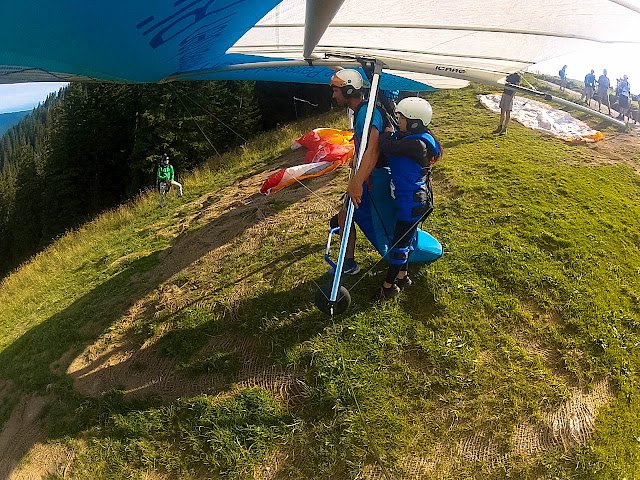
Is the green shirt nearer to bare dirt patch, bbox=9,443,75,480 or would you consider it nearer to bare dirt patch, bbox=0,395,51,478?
bare dirt patch, bbox=0,395,51,478

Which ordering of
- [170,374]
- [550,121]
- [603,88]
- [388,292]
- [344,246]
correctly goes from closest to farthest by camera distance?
[344,246] → [170,374] → [388,292] → [550,121] → [603,88]

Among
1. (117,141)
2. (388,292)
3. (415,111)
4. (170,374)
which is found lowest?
(117,141)

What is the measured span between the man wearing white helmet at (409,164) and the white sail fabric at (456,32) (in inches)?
28.6

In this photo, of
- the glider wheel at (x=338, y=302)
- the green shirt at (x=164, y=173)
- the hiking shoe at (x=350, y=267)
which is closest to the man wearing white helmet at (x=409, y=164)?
Answer: the glider wheel at (x=338, y=302)

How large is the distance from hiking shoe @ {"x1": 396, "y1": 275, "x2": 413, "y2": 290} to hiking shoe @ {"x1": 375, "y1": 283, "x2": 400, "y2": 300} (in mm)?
83

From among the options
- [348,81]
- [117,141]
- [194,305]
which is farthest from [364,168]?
[117,141]

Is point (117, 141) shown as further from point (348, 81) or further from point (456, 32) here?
point (456, 32)

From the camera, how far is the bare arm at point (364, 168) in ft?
12.8

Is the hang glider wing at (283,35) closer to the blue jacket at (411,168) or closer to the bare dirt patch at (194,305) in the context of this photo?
the blue jacket at (411,168)

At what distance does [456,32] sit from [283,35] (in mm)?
1625

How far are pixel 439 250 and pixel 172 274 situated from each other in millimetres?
3766

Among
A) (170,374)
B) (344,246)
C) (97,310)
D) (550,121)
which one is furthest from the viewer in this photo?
(550,121)

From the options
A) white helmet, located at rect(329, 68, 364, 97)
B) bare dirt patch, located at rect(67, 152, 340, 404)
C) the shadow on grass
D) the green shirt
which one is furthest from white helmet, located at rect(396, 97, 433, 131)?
the green shirt

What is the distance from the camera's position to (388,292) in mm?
4871
